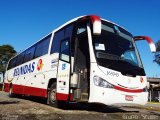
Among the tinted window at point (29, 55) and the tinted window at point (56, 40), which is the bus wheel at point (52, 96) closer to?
the tinted window at point (56, 40)

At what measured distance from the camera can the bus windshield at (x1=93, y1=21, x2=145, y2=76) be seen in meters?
10.1

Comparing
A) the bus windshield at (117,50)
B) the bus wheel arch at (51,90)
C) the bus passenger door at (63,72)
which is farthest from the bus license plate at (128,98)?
the bus wheel arch at (51,90)

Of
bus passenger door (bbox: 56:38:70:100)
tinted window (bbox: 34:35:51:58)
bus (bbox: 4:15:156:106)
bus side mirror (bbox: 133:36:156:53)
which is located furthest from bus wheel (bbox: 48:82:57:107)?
bus side mirror (bbox: 133:36:156:53)

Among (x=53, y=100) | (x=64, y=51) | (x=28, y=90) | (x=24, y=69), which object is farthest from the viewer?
(x=24, y=69)

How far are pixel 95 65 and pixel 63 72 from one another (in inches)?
73.4

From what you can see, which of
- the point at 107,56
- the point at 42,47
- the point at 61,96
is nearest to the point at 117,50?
the point at 107,56

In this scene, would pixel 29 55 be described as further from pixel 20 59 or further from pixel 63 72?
pixel 63 72

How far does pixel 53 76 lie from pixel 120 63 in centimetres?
325

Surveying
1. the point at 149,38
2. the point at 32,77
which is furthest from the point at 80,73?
the point at 32,77

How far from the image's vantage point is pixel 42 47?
595 inches

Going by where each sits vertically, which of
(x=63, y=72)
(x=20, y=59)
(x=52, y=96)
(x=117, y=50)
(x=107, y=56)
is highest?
(x=20, y=59)

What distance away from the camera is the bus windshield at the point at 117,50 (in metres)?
10.1

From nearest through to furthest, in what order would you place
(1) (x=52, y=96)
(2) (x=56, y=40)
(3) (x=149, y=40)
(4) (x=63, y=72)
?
(4) (x=63, y=72) → (3) (x=149, y=40) → (1) (x=52, y=96) → (2) (x=56, y=40)

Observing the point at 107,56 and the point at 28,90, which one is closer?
the point at 107,56
